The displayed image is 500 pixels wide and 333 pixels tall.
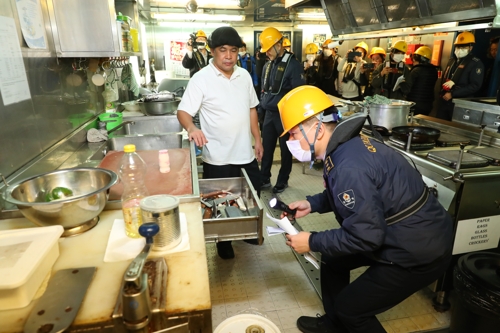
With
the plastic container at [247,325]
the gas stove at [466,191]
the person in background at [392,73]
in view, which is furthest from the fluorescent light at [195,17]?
the plastic container at [247,325]

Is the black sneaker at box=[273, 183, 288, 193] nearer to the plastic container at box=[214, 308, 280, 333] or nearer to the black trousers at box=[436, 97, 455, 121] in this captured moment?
the plastic container at box=[214, 308, 280, 333]

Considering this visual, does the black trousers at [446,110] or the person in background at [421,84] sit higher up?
the person in background at [421,84]

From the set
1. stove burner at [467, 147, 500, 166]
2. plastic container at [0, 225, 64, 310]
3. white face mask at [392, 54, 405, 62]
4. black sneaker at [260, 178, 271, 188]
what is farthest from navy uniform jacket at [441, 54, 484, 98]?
plastic container at [0, 225, 64, 310]

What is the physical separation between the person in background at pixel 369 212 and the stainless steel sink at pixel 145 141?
4.45 feet

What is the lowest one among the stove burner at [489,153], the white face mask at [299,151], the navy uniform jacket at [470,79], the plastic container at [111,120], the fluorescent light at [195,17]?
the stove burner at [489,153]

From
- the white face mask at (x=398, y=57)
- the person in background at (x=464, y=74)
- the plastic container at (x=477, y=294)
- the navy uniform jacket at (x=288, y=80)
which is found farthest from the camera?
the white face mask at (x=398, y=57)

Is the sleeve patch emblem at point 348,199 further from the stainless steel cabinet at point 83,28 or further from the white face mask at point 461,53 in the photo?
the white face mask at point 461,53

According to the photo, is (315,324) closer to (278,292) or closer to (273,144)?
(278,292)

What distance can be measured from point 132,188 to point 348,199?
1.02 metres

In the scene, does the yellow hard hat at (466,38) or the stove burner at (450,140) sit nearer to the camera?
the stove burner at (450,140)

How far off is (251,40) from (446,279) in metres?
7.56

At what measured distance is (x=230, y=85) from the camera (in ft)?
7.74

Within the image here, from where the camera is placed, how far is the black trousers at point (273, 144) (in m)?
3.93

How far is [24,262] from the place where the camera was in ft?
2.91
